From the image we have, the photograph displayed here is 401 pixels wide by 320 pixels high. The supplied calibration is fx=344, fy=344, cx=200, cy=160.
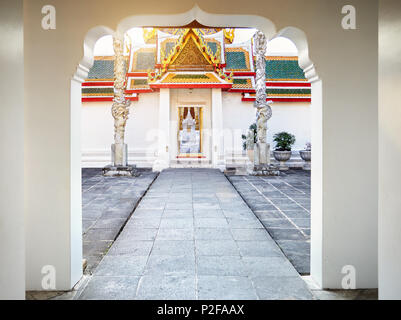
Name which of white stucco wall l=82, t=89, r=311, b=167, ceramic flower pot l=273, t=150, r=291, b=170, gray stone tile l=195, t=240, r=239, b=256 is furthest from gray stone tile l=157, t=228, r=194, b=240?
ceramic flower pot l=273, t=150, r=291, b=170

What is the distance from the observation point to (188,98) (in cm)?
1315

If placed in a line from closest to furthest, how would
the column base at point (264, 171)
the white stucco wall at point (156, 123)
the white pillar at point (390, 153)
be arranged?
the white pillar at point (390, 153), the column base at point (264, 171), the white stucco wall at point (156, 123)

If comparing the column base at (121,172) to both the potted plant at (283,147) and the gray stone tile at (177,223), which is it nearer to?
the potted plant at (283,147)

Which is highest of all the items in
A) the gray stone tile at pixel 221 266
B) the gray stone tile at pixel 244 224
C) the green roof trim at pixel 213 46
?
the green roof trim at pixel 213 46

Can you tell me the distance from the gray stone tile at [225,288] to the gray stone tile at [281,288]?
0.27ft

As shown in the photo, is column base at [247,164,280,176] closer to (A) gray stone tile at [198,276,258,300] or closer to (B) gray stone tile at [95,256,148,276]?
(B) gray stone tile at [95,256,148,276]

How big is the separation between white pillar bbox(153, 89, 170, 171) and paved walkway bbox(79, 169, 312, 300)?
6335mm

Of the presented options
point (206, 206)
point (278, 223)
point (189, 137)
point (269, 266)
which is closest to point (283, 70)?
point (189, 137)

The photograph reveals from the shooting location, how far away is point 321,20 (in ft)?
9.50

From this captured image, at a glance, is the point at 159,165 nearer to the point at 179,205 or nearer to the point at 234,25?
the point at 179,205

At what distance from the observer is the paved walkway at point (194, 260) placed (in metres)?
2.94

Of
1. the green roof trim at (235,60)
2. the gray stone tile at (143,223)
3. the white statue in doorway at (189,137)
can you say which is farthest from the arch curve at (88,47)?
the white statue in doorway at (189,137)

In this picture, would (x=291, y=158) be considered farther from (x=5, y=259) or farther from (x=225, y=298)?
(x=5, y=259)

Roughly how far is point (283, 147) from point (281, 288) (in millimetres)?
10105
